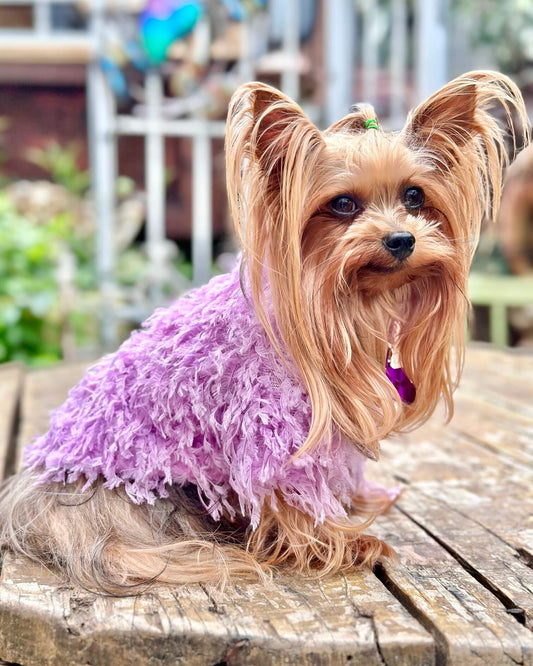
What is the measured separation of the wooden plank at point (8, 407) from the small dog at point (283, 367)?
70 cm

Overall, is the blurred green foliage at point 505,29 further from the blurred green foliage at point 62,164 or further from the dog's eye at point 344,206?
the dog's eye at point 344,206

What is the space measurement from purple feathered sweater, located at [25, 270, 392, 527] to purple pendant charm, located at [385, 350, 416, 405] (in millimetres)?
150

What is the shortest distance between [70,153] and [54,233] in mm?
786

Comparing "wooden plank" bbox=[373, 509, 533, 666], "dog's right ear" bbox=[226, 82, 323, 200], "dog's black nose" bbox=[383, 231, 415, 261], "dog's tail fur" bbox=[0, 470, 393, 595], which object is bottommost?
"wooden plank" bbox=[373, 509, 533, 666]

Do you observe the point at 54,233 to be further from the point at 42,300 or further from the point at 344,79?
the point at 344,79

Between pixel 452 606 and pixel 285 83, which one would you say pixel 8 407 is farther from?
pixel 285 83

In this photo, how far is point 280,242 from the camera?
147cm

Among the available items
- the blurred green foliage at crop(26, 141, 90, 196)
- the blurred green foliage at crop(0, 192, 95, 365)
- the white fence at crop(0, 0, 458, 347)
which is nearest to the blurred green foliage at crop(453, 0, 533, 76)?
the white fence at crop(0, 0, 458, 347)

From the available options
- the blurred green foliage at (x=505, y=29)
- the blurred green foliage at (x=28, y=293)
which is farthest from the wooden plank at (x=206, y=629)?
the blurred green foliage at (x=505, y=29)

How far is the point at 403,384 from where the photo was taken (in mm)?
1672

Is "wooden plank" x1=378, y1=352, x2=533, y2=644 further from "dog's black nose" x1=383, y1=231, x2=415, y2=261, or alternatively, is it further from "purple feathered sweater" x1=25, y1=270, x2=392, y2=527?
"dog's black nose" x1=383, y1=231, x2=415, y2=261

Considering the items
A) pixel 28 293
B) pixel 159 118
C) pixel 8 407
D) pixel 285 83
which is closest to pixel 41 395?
pixel 8 407

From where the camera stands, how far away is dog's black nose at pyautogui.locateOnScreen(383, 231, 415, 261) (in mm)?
1427

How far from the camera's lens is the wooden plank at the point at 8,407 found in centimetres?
237
